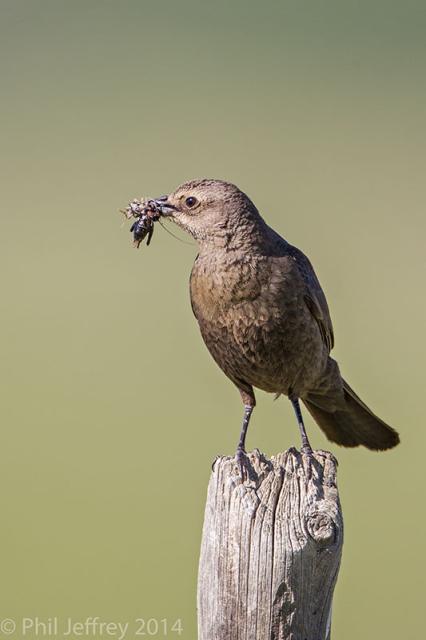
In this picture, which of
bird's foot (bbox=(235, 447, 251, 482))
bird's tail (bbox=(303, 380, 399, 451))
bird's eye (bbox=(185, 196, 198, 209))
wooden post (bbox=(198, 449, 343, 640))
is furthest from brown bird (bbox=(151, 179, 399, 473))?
wooden post (bbox=(198, 449, 343, 640))

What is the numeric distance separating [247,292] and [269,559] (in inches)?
71.3

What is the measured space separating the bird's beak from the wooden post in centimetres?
191

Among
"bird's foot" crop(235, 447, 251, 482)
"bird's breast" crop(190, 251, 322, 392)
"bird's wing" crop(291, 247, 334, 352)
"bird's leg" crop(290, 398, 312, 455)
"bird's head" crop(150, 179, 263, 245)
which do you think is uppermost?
"bird's head" crop(150, 179, 263, 245)

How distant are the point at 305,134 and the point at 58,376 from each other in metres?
6.14

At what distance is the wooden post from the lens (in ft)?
10.9

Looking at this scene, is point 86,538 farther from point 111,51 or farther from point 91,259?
point 111,51

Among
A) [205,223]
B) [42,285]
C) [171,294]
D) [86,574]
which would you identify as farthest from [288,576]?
[42,285]

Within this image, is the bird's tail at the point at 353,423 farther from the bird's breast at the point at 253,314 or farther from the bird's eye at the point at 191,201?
the bird's eye at the point at 191,201

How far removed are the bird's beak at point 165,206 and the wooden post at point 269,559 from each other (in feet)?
6.26

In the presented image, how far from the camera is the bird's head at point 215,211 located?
502 cm

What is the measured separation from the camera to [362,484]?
7789mm

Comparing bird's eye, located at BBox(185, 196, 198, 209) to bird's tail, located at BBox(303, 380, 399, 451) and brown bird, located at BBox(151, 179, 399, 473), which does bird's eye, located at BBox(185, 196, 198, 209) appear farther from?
bird's tail, located at BBox(303, 380, 399, 451)

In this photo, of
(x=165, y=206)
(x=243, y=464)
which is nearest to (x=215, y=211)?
(x=165, y=206)

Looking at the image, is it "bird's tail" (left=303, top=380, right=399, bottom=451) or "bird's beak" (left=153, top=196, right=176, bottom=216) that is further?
"bird's tail" (left=303, top=380, right=399, bottom=451)
